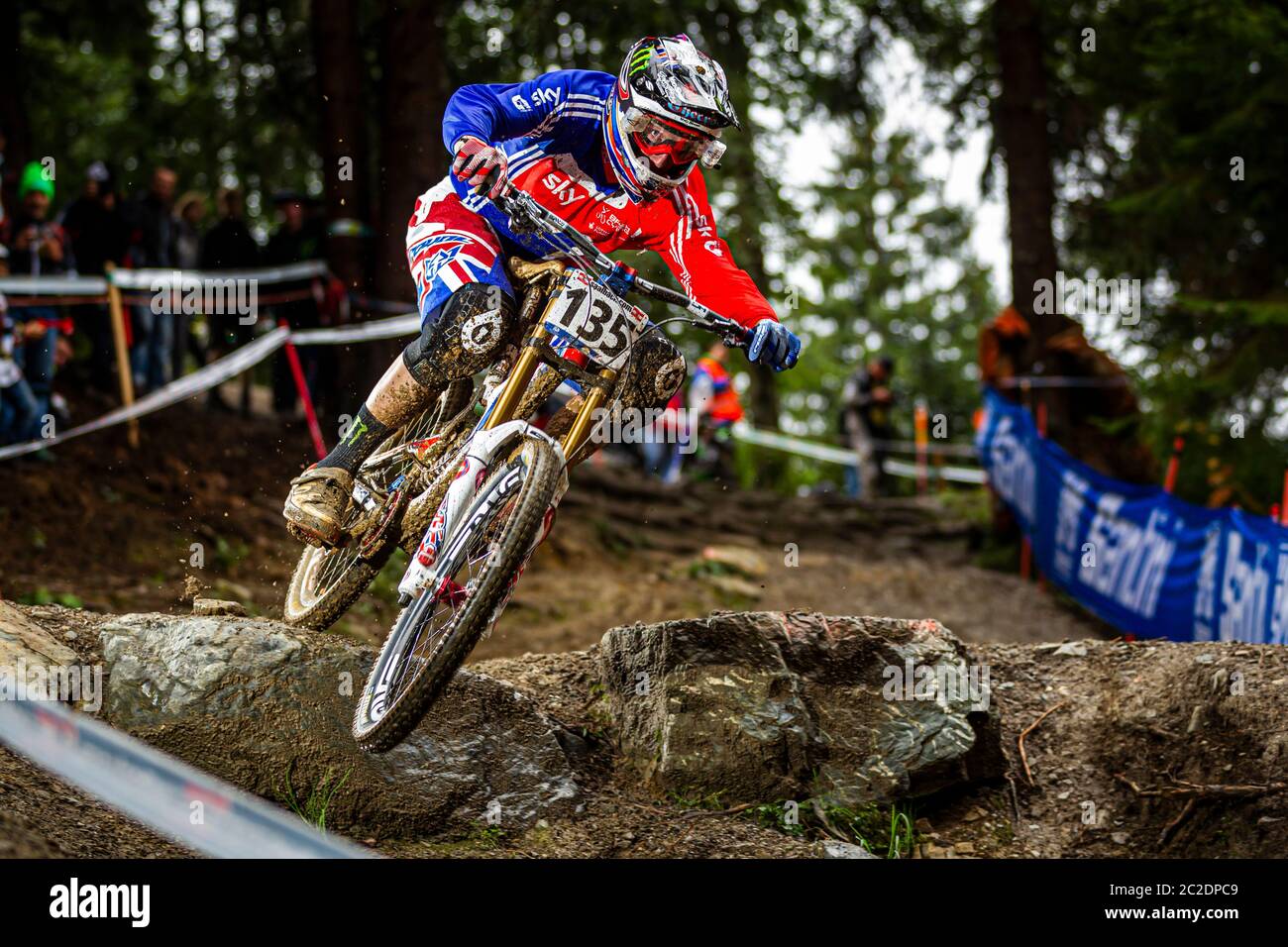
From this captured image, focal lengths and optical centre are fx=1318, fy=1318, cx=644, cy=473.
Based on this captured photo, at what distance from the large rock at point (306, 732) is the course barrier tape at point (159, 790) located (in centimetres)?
182

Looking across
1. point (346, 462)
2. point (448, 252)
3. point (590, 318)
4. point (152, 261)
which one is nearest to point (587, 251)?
point (590, 318)

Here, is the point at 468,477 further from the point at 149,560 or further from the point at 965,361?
the point at 965,361

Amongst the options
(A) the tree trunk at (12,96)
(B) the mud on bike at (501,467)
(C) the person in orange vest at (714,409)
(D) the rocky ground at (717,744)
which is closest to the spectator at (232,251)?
(A) the tree trunk at (12,96)

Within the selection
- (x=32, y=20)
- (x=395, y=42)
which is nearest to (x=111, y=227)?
(x=395, y=42)

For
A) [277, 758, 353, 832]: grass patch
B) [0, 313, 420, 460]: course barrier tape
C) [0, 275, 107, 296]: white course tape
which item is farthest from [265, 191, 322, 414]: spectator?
→ [277, 758, 353, 832]: grass patch

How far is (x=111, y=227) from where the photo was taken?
36.7 ft

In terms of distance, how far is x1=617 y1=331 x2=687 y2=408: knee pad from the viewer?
480 cm

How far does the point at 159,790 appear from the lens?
2.92m

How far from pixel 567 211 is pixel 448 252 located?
0.49m

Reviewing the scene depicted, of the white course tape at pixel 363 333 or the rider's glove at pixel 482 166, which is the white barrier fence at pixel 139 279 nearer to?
the white course tape at pixel 363 333

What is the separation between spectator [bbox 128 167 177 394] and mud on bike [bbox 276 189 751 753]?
23.2 ft

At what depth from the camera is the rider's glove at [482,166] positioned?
445 cm

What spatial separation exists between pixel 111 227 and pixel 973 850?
9.05 metres
